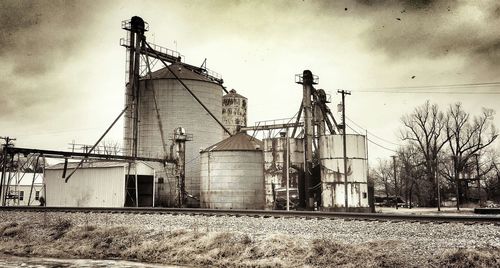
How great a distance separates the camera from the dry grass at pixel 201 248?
13.0 m

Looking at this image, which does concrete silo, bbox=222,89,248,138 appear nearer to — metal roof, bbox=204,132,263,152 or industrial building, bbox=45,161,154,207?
metal roof, bbox=204,132,263,152

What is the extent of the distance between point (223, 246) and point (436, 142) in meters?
41.5

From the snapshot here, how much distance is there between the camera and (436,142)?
166 ft

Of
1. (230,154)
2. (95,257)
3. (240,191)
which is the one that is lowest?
(95,257)

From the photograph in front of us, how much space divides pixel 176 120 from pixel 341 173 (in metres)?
17.2

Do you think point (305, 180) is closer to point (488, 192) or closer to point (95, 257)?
point (95, 257)

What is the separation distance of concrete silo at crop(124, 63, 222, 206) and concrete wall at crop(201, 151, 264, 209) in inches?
233

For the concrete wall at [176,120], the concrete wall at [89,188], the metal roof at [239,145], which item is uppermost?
the concrete wall at [176,120]

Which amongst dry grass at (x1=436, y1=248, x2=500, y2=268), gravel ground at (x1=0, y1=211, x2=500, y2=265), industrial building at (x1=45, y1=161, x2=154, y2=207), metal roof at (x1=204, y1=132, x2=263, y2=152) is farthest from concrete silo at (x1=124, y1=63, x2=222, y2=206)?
dry grass at (x1=436, y1=248, x2=500, y2=268)

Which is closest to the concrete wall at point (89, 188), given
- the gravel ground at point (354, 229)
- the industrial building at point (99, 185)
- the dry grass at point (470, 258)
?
the industrial building at point (99, 185)

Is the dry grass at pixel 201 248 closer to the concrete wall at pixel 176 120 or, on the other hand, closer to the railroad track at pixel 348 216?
the railroad track at pixel 348 216

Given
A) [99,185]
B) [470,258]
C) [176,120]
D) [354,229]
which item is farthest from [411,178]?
[470,258]

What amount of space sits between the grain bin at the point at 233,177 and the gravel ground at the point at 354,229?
491 inches

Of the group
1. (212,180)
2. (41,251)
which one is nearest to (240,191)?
(212,180)
